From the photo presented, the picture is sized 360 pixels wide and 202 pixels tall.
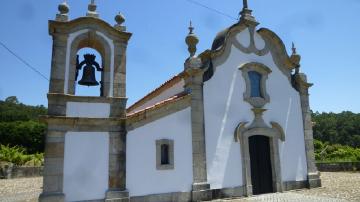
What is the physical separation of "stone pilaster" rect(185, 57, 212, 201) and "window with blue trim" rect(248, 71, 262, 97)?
2.29 metres

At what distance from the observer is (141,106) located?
16.3 meters

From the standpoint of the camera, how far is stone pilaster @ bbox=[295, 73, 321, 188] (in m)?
11.6

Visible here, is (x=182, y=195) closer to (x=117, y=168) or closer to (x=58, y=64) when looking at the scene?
(x=117, y=168)

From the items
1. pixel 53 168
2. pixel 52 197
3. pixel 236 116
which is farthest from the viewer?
pixel 236 116

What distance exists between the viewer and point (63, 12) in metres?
8.48

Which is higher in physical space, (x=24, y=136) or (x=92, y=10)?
(x=92, y=10)

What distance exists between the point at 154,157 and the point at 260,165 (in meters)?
4.17

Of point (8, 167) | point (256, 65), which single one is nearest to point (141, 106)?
point (256, 65)

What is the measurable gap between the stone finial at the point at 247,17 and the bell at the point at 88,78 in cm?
591

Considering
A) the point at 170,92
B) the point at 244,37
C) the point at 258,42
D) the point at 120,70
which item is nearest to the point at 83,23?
the point at 120,70

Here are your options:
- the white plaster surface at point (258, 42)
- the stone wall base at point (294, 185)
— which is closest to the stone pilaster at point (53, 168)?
the stone wall base at point (294, 185)

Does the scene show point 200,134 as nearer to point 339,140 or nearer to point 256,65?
point 256,65

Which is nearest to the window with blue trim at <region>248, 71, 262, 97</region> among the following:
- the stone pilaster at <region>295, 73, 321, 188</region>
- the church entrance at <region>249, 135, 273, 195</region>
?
the church entrance at <region>249, 135, 273, 195</region>

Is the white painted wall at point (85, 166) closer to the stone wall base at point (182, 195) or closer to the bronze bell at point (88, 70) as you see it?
the stone wall base at point (182, 195)
